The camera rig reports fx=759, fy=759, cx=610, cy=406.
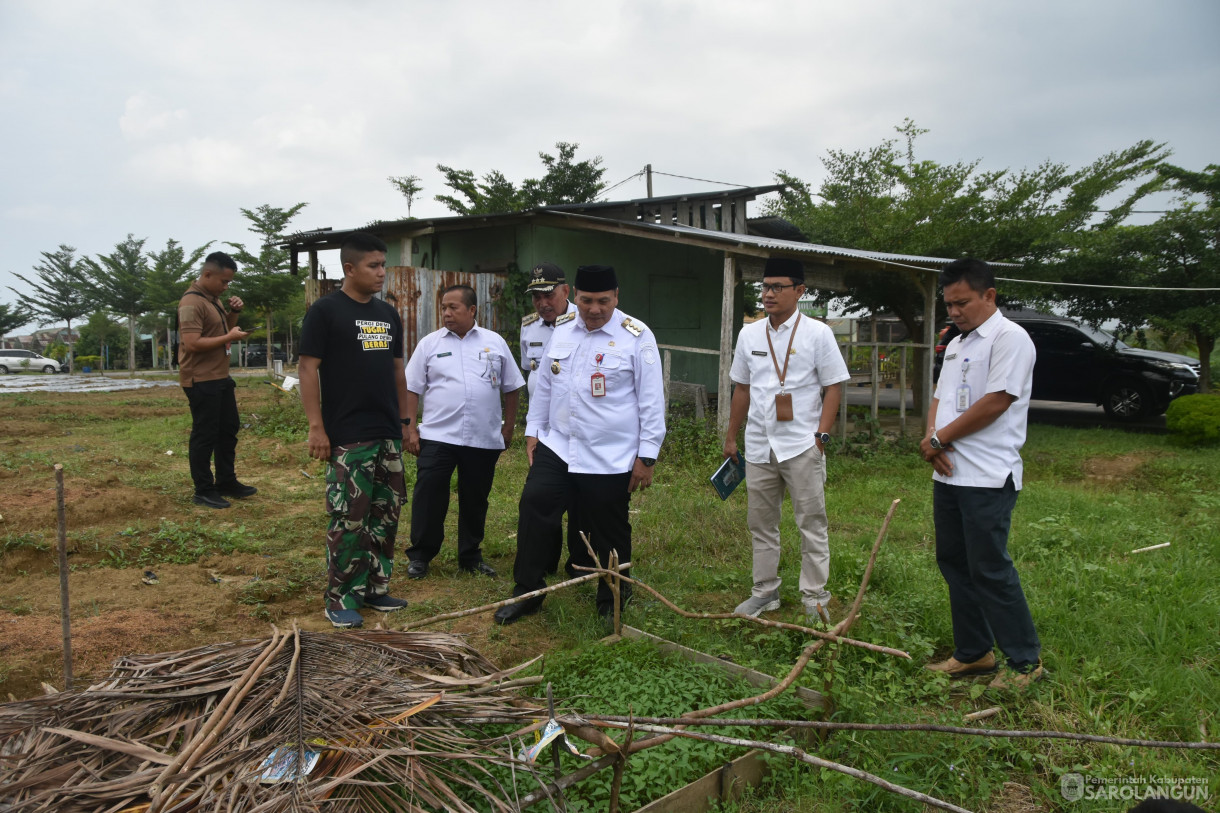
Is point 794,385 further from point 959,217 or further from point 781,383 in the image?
point 959,217

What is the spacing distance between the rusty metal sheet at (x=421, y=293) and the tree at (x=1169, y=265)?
9.77 m

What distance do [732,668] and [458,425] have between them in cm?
238

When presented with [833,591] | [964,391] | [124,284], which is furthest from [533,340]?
[124,284]

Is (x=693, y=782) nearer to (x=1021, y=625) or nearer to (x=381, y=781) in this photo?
A: (x=381, y=781)

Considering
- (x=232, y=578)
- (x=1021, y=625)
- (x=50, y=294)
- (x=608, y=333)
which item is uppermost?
(x=50, y=294)

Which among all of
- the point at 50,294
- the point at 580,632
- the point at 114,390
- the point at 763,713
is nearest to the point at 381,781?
the point at 763,713

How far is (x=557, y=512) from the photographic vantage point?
4.11 meters

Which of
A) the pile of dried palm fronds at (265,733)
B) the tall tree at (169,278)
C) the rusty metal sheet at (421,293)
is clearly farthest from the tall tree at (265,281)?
the pile of dried palm fronds at (265,733)

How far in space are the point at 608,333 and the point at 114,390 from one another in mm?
21004

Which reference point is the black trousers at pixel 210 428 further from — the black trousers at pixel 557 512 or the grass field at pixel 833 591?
the black trousers at pixel 557 512

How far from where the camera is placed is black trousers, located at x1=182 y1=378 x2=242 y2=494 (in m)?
6.38

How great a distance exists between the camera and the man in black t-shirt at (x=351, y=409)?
156 inches

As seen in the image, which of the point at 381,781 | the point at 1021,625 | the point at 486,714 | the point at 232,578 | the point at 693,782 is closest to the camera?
the point at 381,781

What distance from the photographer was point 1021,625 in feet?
10.7
